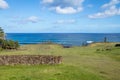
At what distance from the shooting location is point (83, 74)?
28062mm

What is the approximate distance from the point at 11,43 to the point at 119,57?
29.7 metres

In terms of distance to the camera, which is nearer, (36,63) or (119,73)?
(119,73)

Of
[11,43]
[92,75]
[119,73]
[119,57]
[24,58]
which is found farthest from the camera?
[11,43]

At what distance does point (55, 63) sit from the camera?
116ft

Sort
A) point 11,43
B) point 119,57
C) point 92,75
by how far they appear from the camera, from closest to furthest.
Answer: point 92,75
point 119,57
point 11,43

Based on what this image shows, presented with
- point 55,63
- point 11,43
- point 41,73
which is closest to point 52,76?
point 41,73

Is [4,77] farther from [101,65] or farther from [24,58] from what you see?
[101,65]

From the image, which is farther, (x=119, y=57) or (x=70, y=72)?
(x=119, y=57)

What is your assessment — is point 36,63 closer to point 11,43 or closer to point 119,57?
point 119,57

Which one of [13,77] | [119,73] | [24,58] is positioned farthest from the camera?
[24,58]

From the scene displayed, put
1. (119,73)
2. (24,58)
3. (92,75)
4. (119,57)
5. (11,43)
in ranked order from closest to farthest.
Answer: (92,75) < (119,73) < (24,58) < (119,57) < (11,43)

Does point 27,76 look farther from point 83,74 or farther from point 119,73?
point 119,73

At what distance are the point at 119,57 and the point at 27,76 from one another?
23774 mm

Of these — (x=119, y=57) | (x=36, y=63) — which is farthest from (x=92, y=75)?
(x=119, y=57)
